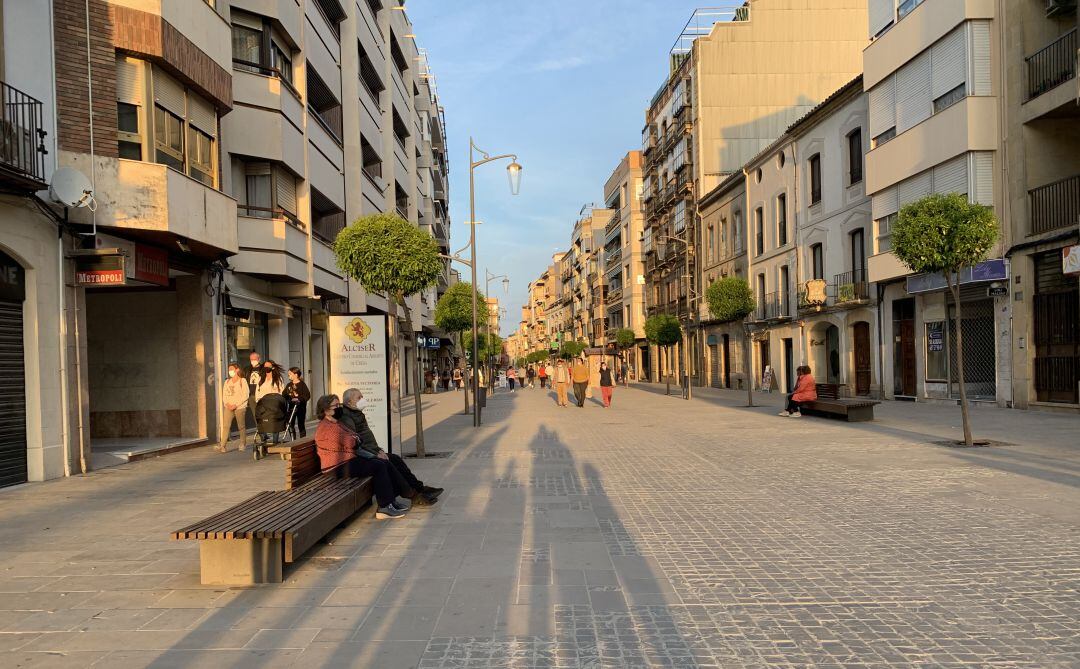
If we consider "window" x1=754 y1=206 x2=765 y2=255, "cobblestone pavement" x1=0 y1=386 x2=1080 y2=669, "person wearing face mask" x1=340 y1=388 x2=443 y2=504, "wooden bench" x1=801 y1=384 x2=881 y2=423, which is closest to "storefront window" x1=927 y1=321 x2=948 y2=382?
"wooden bench" x1=801 y1=384 x2=881 y2=423

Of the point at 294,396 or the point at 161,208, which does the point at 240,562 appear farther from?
the point at 294,396

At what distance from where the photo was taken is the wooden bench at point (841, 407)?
18.2 meters

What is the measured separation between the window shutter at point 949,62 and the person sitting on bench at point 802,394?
29.4 ft

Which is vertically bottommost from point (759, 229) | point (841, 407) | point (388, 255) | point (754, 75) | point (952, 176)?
point (841, 407)

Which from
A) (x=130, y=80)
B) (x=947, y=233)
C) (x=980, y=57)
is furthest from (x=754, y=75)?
(x=130, y=80)

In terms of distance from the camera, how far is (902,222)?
13.9 metres

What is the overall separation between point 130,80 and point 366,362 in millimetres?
6218

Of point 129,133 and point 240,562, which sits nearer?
point 240,562

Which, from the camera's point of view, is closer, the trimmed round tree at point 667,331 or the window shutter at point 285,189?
the window shutter at point 285,189

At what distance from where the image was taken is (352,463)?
26.5 feet

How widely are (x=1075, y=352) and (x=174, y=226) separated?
19270 mm

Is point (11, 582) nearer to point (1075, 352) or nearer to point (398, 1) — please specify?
point (1075, 352)

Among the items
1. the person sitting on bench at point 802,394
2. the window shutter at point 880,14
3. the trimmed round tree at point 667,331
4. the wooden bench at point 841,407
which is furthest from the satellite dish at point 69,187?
the trimmed round tree at point 667,331

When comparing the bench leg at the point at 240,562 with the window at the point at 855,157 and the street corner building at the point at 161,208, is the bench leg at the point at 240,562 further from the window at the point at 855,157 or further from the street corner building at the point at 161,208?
the window at the point at 855,157
